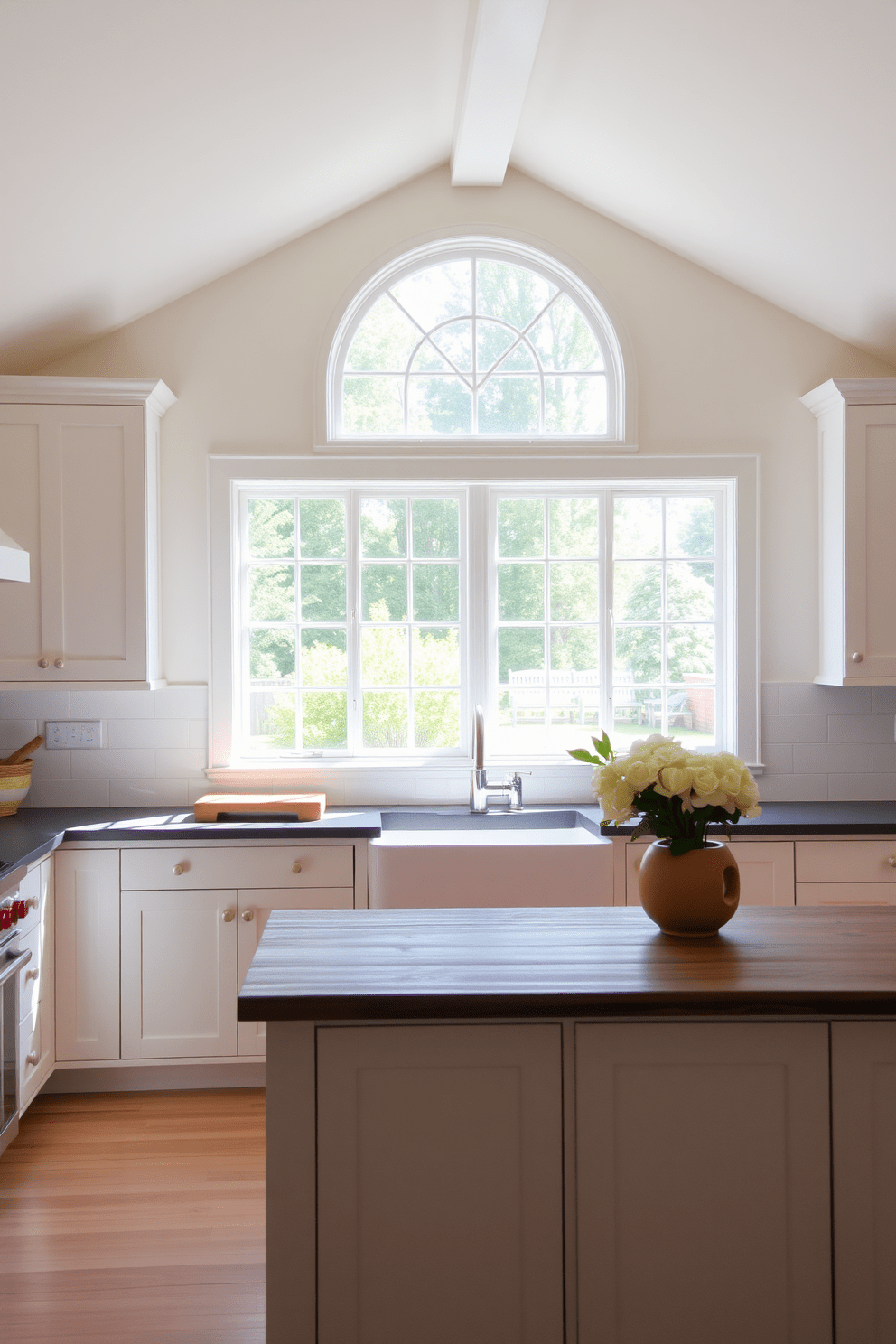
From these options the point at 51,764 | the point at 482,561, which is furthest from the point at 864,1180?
the point at 51,764

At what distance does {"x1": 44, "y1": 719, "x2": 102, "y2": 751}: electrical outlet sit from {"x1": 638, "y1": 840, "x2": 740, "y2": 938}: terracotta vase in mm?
2608

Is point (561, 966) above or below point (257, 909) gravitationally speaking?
above

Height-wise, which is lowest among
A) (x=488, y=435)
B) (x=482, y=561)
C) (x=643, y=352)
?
(x=482, y=561)

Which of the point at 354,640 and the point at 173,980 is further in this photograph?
the point at 354,640

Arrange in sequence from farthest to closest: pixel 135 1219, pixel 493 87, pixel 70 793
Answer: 1. pixel 70 793
2. pixel 493 87
3. pixel 135 1219

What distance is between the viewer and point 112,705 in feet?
12.8

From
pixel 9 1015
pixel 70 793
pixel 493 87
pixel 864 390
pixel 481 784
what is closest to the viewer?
pixel 9 1015

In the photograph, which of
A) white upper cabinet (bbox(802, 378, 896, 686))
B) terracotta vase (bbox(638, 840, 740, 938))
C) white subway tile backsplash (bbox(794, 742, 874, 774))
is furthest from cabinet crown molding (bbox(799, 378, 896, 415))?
terracotta vase (bbox(638, 840, 740, 938))

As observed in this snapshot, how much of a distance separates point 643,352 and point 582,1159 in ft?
10.4

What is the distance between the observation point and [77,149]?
280cm

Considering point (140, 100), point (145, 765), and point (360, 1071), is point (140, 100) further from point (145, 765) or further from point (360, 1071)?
point (360, 1071)

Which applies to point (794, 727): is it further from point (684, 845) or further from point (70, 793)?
point (70, 793)

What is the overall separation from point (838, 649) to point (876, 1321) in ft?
8.20

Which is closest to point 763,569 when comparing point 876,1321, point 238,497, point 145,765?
point 238,497
